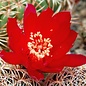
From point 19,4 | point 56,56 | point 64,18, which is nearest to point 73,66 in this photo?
point 56,56

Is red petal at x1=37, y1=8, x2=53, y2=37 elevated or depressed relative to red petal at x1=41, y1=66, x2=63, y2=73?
elevated

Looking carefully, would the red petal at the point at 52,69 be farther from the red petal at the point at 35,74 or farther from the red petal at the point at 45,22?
the red petal at the point at 45,22

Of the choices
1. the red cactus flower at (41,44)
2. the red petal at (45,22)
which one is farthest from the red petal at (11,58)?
the red petal at (45,22)

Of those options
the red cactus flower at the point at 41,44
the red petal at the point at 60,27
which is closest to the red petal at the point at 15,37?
the red cactus flower at the point at 41,44

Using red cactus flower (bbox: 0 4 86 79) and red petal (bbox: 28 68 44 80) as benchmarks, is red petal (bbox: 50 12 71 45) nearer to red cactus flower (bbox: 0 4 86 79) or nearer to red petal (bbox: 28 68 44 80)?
red cactus flower (bbox: 0 4 86 79)

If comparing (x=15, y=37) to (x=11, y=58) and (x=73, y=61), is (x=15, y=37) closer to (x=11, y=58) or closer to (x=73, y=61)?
(x=11, y=58)

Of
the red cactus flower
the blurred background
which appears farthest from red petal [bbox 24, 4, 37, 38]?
the blurred background

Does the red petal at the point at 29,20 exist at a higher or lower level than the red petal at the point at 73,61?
higher

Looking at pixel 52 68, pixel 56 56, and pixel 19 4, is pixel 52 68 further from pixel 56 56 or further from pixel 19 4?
pixel 19 4
